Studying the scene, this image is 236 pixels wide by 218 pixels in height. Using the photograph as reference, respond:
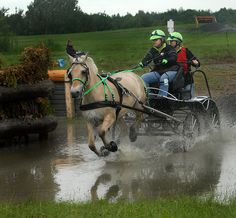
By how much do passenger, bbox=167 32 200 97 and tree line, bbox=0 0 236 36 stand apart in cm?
2434

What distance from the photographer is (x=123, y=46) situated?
3186cm

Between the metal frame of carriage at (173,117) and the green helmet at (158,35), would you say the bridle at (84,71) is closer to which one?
the metal frame of carriage at (173,117)

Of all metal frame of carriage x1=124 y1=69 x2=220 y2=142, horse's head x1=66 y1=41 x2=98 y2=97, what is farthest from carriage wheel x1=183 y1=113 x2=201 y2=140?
horse's head x1=66 y1=41 x2=98 y2=97

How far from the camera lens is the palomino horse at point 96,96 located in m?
11.0

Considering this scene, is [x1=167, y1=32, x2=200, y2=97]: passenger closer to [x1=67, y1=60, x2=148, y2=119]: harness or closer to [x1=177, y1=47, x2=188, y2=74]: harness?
[x1=177, y1=47, x2=188, y2=74]: harness

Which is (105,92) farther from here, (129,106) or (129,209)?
(129,209)

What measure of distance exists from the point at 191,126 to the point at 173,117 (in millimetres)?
491

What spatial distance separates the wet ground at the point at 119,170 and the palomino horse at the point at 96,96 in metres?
0.62

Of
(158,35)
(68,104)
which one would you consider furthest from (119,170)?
(68,104)

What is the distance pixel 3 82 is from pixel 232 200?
22.4 feet

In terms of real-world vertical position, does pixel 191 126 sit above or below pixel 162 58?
below

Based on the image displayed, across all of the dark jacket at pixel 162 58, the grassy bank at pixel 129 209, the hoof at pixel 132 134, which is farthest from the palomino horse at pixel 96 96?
the grassy bank at pixel 129 209

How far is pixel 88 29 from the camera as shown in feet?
138

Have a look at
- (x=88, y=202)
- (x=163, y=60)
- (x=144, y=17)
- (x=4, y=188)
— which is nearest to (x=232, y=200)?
(x=88, y=202)
